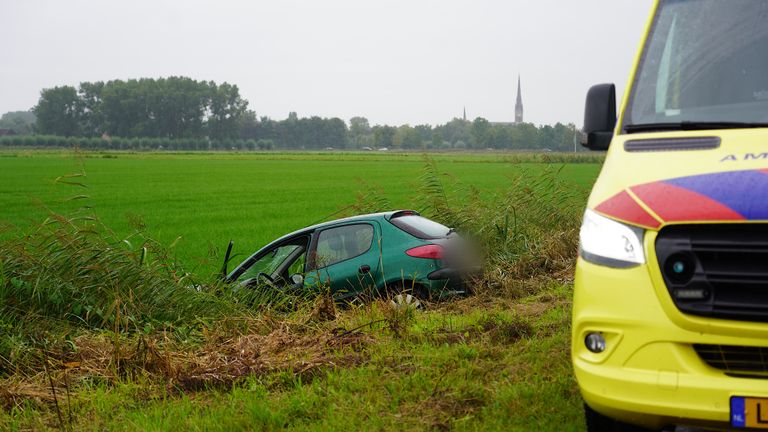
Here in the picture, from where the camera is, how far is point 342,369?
18.6ft

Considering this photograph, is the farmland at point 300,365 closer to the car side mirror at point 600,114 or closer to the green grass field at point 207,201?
the car side mirror at point 600,114

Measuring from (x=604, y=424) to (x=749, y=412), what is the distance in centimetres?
86

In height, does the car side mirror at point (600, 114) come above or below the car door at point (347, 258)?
above

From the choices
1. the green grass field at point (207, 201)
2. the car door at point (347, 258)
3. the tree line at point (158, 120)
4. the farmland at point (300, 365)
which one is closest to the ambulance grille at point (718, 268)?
the farmland at point (300, 365)

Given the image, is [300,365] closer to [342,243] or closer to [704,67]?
[704,67]

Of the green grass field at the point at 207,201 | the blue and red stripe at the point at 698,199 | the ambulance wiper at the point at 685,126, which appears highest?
the ambulance wiper at the point at 685,126

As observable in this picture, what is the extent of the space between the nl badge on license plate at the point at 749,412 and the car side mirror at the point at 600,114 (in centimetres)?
200

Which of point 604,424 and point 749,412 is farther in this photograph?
point 604,424

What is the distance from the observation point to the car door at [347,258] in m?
9.08

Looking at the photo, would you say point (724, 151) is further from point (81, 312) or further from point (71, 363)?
point (81, 312)

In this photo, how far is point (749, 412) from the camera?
3205 millimetres

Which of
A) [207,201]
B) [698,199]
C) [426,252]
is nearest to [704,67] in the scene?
[698,199]

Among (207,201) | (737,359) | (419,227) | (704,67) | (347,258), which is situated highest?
(704,67)

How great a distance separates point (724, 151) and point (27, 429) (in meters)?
4.17
